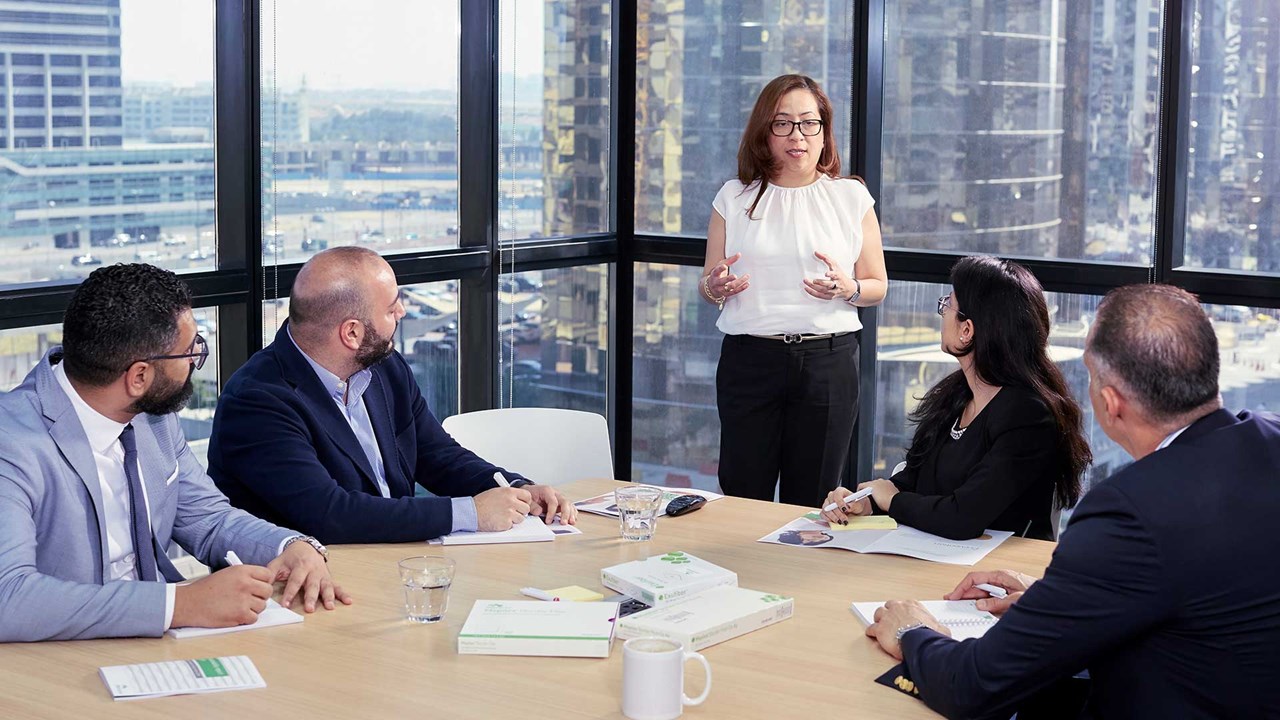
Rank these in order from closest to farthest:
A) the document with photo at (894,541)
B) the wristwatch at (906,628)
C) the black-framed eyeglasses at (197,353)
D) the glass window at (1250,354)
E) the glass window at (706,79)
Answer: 1. the wristwatch at (906,628)
2. the black-framed eyeglasses at (197,353)
3. the document with photo at (894,541)
4. the glass window at (1250,354)
5. the glass window at (706,79)

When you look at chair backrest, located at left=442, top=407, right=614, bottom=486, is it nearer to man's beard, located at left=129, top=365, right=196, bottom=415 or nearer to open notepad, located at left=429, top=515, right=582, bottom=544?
open notepad, located at left=429, top=515, right=582, bottom=544

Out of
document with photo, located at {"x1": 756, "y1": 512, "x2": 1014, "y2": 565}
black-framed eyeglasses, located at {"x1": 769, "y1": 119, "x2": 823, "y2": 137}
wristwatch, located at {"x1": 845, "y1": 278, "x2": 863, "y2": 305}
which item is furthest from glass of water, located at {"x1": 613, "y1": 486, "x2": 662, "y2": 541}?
black-framed eyeglasses, located at {"x1": 769, "y1": 119, "x2": 823, "y2": 137}

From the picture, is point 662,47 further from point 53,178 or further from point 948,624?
point 948,624

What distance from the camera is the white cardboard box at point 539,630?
197 centimetres

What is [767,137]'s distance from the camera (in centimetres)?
414

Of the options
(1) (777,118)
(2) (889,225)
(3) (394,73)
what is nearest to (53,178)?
(3) (394,73)

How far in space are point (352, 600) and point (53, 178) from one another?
6.06 ft

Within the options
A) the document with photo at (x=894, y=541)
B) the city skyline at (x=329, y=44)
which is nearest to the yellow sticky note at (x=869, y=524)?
the document with photo at (x=894, y=541)

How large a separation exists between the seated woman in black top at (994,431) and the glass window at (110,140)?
215cm

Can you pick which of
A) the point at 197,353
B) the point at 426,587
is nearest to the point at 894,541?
the point at 426,587

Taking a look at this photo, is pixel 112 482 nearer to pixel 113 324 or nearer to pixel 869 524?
pixel 113 324

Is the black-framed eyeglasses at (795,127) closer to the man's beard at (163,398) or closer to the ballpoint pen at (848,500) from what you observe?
the ballpoint pen at (848,500)

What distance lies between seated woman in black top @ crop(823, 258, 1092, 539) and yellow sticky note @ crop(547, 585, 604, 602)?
0.72 meters

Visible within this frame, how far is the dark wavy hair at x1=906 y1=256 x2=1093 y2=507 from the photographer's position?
2777mm
